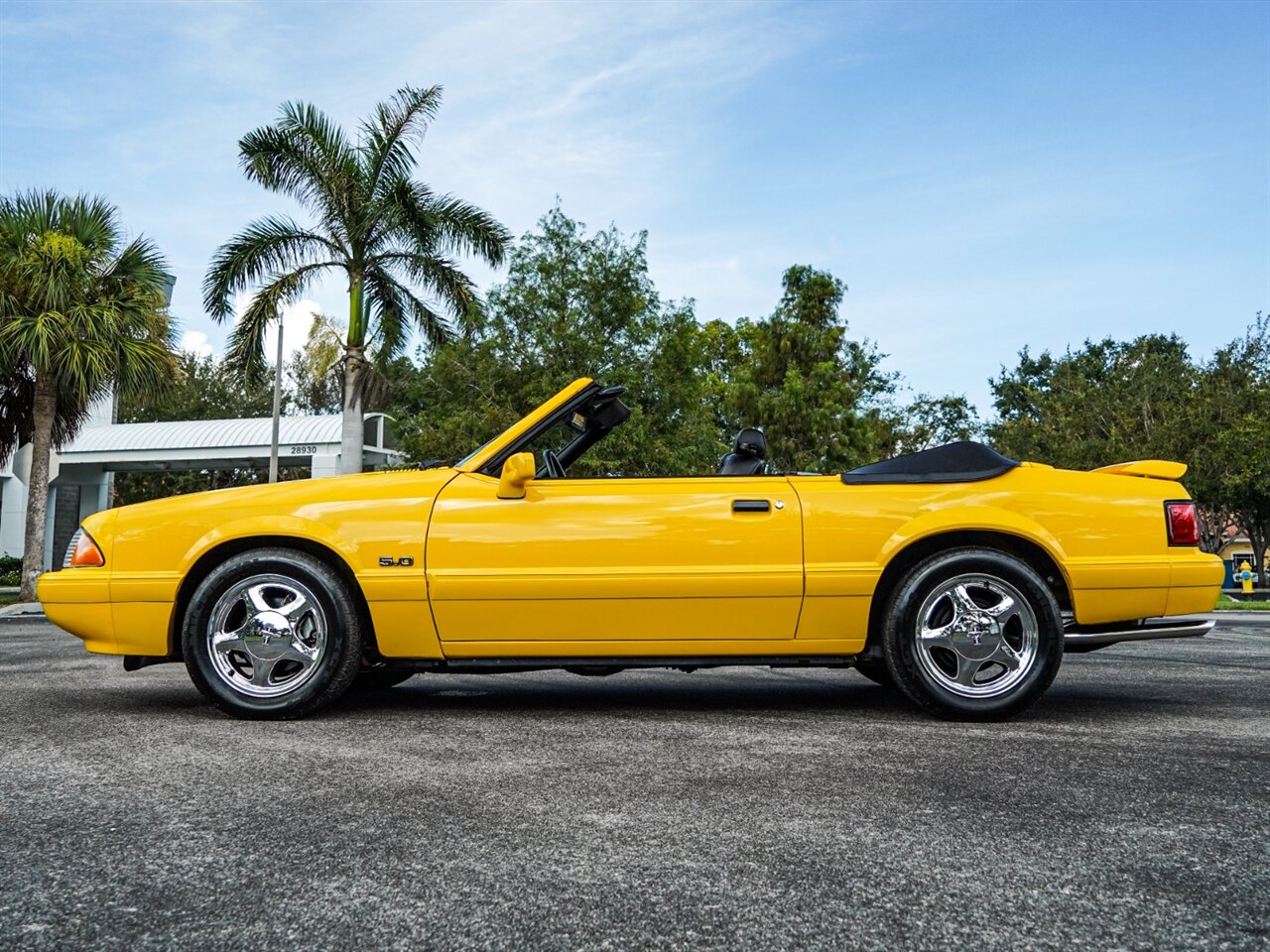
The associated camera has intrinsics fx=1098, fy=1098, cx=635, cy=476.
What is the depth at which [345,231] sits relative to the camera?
67.3ft

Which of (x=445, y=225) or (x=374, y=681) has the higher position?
(x=445, y=225)

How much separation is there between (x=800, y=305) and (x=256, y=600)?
1107 inches

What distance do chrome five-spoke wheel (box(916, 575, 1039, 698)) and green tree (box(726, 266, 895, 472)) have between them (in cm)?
2244

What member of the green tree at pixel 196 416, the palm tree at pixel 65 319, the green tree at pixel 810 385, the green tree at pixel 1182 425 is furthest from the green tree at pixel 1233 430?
the green tree at pixel 196 416

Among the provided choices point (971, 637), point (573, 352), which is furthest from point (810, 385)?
point (971, 637)

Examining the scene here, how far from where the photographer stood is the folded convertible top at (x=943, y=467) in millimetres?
4750

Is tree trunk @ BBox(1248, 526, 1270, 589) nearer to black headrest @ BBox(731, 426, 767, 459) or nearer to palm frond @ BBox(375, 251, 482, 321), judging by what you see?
palm frond @ BBox(375, 251, 482, 321)

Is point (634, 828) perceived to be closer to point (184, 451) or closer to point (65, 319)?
point (65, 319)

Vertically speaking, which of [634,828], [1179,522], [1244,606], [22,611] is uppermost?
[1179,522]

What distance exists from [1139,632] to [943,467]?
107 centimetres

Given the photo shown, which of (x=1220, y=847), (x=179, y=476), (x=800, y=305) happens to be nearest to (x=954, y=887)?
(x=1220, y=847)

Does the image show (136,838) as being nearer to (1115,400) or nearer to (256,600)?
(256,600)

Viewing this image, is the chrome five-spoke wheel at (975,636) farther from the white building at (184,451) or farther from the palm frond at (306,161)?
the white building at (184,451)

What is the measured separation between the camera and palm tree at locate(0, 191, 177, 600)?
720 inches
